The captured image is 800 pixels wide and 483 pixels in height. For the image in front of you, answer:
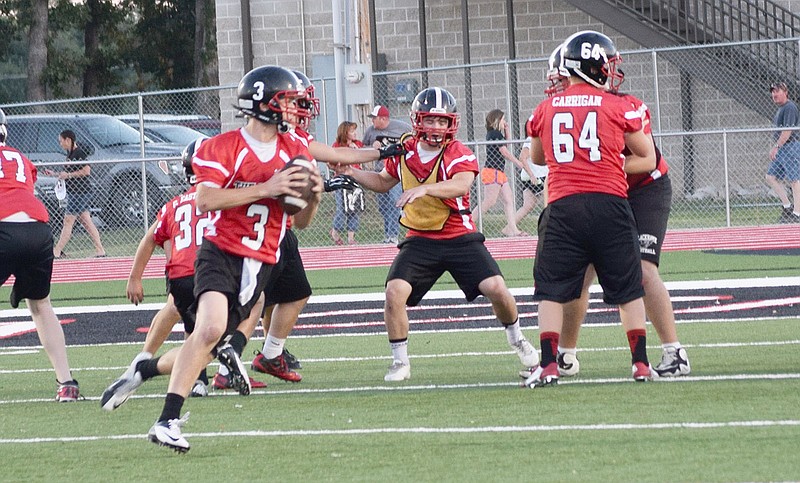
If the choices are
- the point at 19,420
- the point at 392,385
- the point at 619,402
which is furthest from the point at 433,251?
the point at 19,420

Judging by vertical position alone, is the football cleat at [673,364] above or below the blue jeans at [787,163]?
below

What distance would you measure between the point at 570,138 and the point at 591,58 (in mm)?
416

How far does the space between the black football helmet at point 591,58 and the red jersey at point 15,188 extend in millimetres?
3090

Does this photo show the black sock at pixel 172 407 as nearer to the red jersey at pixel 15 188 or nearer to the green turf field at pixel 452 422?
the green turf field at pixel 452 422

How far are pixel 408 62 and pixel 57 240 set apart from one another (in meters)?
7.49

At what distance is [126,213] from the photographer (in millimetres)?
19359

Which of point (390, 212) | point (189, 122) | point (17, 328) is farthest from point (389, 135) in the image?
point (189, 122)

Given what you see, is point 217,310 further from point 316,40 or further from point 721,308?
point 316,40

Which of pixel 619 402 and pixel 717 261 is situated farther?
pixel 717 261

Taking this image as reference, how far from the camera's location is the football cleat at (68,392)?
7.70m

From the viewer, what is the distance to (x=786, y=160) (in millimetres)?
17578

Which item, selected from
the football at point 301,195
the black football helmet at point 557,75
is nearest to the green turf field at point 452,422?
the football at point 301,195

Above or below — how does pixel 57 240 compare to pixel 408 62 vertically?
below

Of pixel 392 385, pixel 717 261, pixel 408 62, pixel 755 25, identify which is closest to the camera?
pixel 392 385
